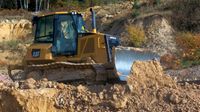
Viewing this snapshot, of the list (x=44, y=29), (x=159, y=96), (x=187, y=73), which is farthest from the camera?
(x=187, y=73)

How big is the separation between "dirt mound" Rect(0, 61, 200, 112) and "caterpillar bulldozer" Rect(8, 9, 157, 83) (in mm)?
2344

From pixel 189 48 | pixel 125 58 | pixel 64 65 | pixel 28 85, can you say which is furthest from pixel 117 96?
pixel 189 48

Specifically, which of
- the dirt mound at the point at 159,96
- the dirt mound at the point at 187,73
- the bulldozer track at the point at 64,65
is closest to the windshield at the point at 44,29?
the bulldozer track at the point at 64,65

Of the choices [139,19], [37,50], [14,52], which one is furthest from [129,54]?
[14,52]

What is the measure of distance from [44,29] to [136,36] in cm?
1109

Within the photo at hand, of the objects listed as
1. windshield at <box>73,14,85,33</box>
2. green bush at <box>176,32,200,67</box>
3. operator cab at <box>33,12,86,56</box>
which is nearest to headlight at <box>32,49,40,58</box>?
operator cab at <box>33,12,86,56</box>

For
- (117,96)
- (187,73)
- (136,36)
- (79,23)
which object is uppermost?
(79,23)

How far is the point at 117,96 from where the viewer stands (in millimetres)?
7477

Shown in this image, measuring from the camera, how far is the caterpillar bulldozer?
10.9 m

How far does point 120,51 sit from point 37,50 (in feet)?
8.38

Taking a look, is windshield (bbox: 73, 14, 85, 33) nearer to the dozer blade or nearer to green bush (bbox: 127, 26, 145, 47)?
the dozer blade

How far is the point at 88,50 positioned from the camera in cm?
1211

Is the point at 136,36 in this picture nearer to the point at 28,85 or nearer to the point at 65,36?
the point at 65,36

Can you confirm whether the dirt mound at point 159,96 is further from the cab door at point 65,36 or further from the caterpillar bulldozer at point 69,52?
the cab door at point 65,36
